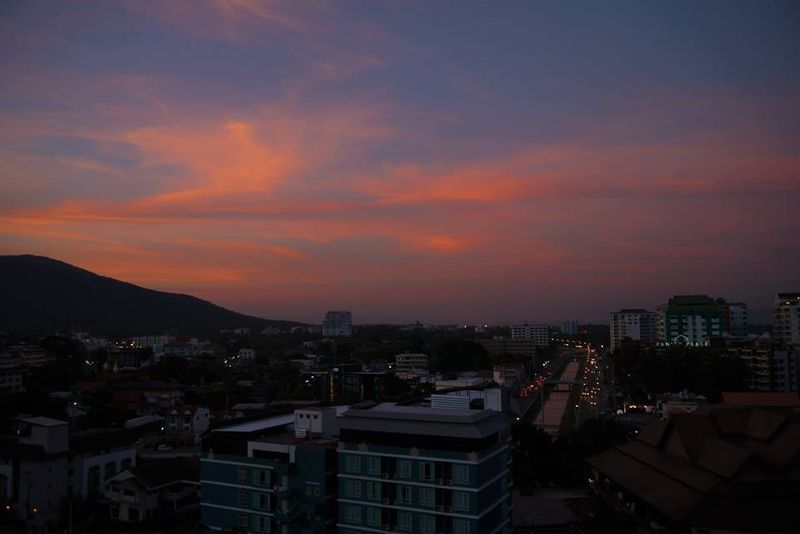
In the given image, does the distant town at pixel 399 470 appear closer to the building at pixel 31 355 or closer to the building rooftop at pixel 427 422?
the building rooftop at pixel 427 422

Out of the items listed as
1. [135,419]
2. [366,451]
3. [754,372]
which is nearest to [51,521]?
[366,451]

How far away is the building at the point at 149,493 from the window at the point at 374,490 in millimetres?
4320

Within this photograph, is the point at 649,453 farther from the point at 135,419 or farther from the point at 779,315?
the point at 779,315

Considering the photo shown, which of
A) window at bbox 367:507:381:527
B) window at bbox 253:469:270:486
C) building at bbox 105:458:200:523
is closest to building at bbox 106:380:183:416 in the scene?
building at bbox 105:458:200:523

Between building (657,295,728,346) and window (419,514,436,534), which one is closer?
window (419,514,436,534)

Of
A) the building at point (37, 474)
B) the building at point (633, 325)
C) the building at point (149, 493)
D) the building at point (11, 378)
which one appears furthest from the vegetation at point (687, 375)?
the building at point (633, 325)

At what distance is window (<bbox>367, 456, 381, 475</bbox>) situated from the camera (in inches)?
312

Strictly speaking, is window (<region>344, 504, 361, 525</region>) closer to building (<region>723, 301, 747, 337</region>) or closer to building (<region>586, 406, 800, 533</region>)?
building (<region>586, 406, 800, 533</region>)

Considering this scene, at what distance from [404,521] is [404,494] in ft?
1.00

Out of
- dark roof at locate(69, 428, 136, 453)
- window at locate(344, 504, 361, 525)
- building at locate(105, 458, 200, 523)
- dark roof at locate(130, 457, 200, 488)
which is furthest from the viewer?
dark roof at locate(69, 428, 136, 453)

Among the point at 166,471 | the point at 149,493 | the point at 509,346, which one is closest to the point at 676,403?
the point at 166,471

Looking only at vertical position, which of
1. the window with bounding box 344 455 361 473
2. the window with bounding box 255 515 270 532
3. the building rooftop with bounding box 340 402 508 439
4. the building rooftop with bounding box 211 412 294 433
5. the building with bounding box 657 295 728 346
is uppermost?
the building with bounding box 657 295 728 346

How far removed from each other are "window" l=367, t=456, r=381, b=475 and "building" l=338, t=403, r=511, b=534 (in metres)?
0.01

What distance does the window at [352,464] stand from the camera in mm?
8037
